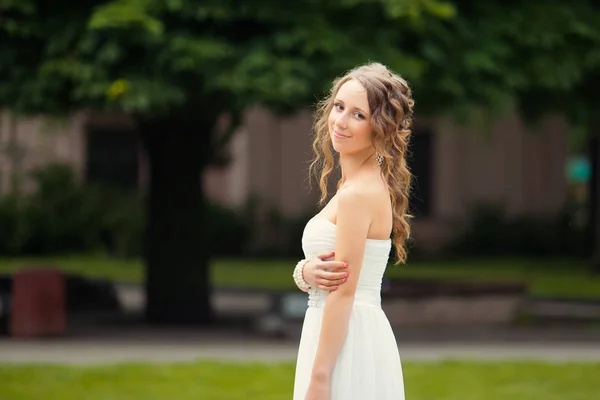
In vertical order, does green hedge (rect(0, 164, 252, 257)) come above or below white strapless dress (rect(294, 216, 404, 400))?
below

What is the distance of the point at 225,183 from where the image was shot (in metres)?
31.9

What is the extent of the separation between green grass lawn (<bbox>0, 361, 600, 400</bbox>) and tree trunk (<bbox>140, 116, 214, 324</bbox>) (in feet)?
14.6

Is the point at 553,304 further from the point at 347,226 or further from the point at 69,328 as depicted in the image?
the point at 347,226

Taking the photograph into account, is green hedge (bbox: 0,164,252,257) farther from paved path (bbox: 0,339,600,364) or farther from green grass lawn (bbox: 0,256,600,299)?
paved path (bbox: 0,339,600,364)

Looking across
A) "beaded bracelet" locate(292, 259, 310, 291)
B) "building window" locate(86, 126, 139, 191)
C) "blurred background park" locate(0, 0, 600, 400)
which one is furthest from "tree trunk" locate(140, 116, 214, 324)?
"building window" locate(86, 126, 139, 191)

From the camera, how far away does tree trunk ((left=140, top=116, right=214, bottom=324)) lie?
16188 mm

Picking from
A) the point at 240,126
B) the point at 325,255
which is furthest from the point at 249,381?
the point at 325,255

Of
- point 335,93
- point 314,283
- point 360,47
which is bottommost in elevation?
point 314,283

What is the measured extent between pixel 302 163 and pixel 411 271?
604 centimetres

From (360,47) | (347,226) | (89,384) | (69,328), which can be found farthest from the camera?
(69,328)

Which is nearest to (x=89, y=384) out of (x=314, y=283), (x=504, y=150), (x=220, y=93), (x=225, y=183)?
(x=220, y=93)

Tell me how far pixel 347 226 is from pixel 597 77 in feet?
37.4

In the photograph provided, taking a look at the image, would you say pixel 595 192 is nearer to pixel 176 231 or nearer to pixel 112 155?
pixel 112 155

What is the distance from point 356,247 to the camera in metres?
4.41
